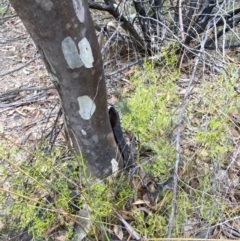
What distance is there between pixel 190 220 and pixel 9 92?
1.29m

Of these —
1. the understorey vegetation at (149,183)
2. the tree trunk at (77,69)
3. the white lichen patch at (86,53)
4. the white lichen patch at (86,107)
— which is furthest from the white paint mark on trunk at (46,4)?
the understorey vegetation at (149,183)

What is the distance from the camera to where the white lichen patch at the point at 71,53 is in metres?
0.79

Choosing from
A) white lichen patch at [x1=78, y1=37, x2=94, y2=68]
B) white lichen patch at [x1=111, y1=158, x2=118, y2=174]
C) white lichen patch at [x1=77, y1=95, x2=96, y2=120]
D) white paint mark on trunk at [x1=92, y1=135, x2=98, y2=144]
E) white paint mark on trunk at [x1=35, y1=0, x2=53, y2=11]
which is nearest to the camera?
white paint mark on trunk at [x1=35, y1=0, x2=53, y2=11]

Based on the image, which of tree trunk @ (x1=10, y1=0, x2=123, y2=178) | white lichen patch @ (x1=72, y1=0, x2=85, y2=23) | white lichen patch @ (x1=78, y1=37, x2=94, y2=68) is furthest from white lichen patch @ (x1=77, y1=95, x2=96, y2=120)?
white lichen patch @ (x1=72, y1=0, x2=85, y2=23)

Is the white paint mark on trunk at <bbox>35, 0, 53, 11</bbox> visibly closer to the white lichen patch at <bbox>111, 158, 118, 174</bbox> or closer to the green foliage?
the green foliage

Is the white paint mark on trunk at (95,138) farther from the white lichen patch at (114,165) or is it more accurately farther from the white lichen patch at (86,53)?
the white lichen patch at (86,53)

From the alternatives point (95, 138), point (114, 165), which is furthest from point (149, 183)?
point (95, 138)

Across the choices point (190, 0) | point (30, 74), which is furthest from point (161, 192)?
point (30, 74)

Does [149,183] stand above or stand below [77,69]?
below

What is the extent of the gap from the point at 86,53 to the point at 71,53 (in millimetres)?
41

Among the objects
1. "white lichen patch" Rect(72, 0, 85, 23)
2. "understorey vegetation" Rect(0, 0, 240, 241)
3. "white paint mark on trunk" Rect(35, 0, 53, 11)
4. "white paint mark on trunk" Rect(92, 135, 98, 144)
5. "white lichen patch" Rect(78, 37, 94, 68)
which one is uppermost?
"white paint mark on trunk" Rect(35, 0, 53, 11)

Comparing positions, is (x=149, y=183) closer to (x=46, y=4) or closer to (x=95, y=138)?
(x=95, y=138)

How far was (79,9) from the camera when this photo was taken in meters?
0.76

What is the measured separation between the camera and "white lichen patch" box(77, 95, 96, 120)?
0.92m
